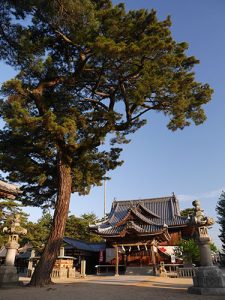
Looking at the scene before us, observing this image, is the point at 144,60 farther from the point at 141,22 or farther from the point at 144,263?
the point at 144,263

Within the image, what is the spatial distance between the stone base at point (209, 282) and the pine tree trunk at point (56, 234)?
529 cm

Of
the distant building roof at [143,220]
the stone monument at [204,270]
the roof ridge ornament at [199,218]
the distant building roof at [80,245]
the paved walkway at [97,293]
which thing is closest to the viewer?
the paved walkway at [97,293]

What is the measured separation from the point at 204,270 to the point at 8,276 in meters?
8.26

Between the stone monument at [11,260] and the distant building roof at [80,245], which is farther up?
the distant building roof at [80,245]

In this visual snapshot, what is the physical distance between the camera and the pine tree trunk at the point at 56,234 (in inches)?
373

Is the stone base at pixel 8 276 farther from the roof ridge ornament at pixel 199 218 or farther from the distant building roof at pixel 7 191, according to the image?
the roof ridge ornament at pixel 199 218

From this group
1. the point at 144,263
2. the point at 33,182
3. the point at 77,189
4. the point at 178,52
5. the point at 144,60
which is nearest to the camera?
the point at 144,60

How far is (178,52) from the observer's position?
1138 centimetres

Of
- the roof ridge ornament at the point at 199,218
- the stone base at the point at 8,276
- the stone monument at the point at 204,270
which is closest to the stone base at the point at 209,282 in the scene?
the stone monument at the point at 204,270

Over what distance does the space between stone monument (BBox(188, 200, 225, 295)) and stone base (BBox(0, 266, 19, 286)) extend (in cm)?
760

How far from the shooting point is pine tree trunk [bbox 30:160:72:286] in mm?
9484

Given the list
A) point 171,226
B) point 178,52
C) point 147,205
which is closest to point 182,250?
point 171,226

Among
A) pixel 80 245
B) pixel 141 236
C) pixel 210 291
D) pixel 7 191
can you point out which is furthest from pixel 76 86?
pixel 80 245

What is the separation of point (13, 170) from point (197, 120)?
32.5 feet
